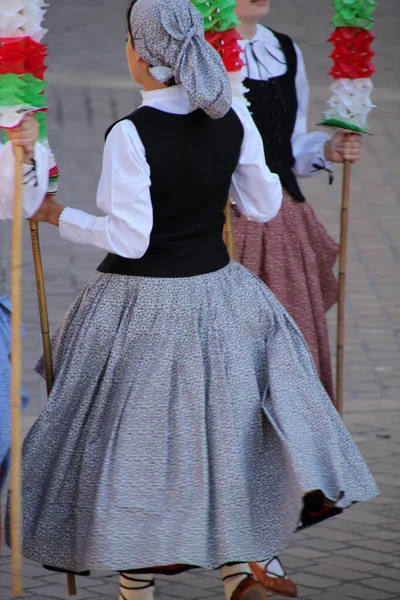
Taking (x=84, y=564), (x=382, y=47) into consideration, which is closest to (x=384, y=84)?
(x=382, y=47)

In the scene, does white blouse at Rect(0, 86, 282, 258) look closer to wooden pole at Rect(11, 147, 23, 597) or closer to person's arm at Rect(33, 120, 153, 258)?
person's arm at Rect(33, 120, 153, 258)

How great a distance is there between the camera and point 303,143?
13.2 feet

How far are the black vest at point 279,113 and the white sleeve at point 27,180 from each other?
104cm

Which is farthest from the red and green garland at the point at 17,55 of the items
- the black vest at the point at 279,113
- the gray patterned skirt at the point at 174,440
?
the black vest at the point at 279,113

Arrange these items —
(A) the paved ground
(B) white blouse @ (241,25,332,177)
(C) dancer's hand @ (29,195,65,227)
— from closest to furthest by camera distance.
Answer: (C) dancer's hand @ (29,195,65,227) < (A) the paved ground < (B) white blouse @ (241,25,332,177)

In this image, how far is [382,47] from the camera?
10391 millimetres

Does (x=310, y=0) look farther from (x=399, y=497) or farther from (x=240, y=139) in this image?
(x=240, y=139)

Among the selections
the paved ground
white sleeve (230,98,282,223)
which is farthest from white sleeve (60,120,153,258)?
the paved ground

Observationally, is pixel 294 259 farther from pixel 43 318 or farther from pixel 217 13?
pixel 43 318

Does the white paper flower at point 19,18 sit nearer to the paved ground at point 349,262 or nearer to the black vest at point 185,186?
the black vest at point 185,186

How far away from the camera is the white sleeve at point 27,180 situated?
2.91m

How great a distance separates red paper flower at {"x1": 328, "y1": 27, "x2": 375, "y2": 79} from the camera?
12.6 ft

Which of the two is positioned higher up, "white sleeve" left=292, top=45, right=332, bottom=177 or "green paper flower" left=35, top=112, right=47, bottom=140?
"green paper flower" left=35, top=112, right=47, bottom=140

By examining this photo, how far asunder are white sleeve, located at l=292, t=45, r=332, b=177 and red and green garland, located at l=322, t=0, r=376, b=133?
0.11m
